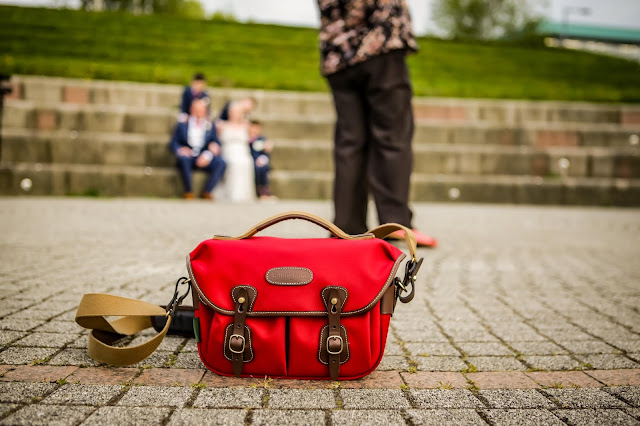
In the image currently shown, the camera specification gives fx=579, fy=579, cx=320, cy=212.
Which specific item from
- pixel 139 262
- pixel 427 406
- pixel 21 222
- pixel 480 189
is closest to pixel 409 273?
pixel 427 406

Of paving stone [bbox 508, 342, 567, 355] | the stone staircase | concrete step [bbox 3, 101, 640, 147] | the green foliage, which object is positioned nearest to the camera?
paving stone [bbox 508, 342, 567, 355]

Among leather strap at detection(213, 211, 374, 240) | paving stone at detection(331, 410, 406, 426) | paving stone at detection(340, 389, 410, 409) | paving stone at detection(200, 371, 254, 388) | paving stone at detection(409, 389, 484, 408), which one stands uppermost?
leather strap at detection(213, 211, 374, 240)

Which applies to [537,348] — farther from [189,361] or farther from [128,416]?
[128,416]

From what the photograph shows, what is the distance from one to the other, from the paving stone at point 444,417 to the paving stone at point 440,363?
0.38m

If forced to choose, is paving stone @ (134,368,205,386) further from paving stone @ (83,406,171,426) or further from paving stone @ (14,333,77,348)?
paving stone @ (14,333,77,348)

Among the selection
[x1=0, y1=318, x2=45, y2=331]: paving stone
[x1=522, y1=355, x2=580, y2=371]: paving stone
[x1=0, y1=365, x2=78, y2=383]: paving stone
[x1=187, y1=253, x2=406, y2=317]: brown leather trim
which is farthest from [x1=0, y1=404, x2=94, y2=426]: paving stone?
[x1=522, y1=355, x2=580, y2=371]: paving stone

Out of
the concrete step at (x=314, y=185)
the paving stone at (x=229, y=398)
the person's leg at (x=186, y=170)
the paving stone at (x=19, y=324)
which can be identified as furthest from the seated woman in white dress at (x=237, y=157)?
the paving stone at (x=229, y=398)

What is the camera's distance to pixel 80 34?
1728 centimetres

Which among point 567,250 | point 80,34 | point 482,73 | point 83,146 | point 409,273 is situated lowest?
point 567,250

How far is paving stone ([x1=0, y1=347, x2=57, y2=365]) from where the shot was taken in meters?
Answer: 1.99

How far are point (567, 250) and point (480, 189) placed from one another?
5560 mm

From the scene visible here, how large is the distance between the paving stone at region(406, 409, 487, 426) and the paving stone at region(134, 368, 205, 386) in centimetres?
71

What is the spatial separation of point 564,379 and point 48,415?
63.9 inches

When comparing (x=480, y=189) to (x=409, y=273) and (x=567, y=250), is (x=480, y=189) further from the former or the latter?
(x=409, y=273)
